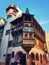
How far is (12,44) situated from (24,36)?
16.8 feet

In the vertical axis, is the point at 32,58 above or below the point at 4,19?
below

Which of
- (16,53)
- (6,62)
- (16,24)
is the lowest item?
(6,62)

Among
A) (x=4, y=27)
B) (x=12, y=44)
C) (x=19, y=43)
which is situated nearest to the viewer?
(x=19, y=43)

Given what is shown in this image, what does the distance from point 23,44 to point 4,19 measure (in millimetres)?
14985

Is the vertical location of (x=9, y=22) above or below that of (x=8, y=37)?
above

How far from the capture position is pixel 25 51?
98.5 feet

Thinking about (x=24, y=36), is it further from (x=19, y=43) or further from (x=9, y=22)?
(x=9, y=22)

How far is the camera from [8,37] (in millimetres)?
35438

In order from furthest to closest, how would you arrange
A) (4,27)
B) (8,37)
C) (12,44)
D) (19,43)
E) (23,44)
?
(4,27)
(8,37)
(12,44)
(19,43)
(23,44)

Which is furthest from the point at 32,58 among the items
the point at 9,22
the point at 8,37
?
the point at 9,22

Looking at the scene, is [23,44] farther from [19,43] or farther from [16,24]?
[16,24]

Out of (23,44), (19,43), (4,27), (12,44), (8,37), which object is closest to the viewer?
(23,44)

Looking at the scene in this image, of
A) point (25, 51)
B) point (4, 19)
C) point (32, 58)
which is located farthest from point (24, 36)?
point (4, 19)

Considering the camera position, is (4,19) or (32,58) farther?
(4,19)
